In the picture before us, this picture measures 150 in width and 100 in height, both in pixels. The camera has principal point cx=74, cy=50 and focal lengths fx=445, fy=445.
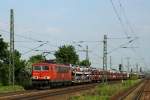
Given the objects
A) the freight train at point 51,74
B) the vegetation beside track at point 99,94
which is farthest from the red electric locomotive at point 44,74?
the vegetation beside track at point 99,94

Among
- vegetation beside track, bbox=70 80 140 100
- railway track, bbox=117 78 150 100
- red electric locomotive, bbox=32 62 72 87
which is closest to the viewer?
vegetation beside track, bbox=70 80 140 100

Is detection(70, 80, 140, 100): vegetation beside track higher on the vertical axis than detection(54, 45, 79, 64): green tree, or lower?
lower

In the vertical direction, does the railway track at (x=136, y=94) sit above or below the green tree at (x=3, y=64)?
below

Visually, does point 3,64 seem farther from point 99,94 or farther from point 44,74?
point 99,94

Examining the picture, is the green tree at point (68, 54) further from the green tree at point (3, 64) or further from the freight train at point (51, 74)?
the green tree at point (3, 64)

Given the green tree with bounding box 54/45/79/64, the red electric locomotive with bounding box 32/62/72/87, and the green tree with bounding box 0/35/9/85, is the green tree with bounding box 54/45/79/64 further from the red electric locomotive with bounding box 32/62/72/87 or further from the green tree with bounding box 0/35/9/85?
the red electric locomotive with bounding box 32/62/72/87

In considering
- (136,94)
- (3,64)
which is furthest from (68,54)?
(136,94)

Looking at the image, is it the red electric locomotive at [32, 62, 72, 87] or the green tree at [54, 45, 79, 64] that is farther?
the green tree at [54, 45, 79, 64]

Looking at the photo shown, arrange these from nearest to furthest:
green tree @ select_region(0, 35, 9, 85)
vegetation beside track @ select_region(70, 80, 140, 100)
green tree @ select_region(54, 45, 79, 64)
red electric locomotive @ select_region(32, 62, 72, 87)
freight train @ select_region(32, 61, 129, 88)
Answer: vegetation beside track @ select_region(70, 80, 140, 100) < red electric locomotive @ select_region(32, 62, 72, 87) < freight train @ select_region(32, 61, 129, 88) < green tree @ select_region(0, 35, 9, 85) < green tree @ select_region(54, 45, 79, 64)

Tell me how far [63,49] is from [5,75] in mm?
54235

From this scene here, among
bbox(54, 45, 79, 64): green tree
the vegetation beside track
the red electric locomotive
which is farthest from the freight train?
bbox(54, 45, 79, 64): green tree

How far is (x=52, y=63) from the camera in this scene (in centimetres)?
5631

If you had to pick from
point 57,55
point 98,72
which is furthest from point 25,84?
point 57,55

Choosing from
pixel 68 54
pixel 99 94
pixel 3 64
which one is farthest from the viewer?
pixel 68 54
